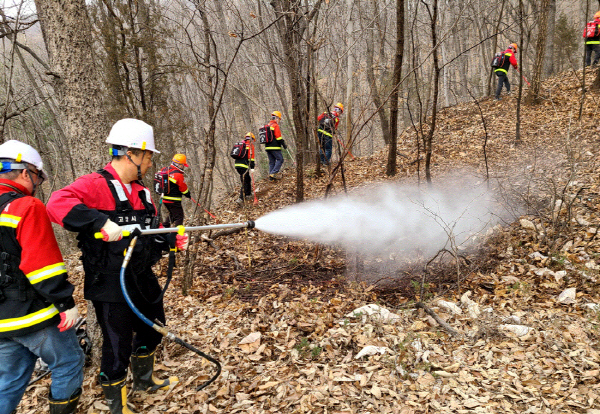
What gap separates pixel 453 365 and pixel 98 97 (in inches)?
204

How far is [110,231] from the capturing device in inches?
118

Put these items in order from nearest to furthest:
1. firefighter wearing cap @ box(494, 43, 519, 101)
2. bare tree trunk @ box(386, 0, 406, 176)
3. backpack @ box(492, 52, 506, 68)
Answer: bare tree trunk @ box(386, 0, 406, 176) < firefighter wearing cap @ box(494, 43, 519, 101) < backpack @ box(492, 52, 506, 68)

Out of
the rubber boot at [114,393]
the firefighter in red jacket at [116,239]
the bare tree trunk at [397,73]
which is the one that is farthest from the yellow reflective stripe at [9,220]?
the bare tree trunk at [397,73]

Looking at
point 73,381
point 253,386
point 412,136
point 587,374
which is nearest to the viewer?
point 73,381

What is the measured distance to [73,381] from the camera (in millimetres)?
3188

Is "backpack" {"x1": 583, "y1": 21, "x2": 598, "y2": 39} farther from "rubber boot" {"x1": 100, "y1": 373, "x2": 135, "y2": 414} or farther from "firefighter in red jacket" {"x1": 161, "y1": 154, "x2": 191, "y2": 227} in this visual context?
"rubber boot" {"x1": 100, "y1": 373, "x2": 135, "y2": 414}

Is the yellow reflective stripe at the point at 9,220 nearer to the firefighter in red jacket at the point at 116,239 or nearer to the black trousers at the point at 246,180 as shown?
the firefighter in red jacket at the point at 116,239

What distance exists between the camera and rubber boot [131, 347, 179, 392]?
3.76 metres

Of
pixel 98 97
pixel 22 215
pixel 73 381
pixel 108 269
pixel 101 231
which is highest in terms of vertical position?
pixel 98 97

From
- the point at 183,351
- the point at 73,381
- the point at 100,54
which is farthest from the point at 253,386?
the point at 100,54

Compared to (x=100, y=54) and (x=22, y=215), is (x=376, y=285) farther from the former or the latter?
(x=100, y=54)

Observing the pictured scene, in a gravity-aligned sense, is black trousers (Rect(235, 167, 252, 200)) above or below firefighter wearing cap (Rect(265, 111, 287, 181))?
below

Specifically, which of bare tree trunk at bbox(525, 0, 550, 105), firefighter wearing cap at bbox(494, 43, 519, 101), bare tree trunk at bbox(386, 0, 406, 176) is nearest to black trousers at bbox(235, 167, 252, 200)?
bare tree trunk at bbox(386, 0, 406, 176)

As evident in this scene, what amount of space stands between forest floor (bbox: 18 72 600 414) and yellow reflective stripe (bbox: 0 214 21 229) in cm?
219
